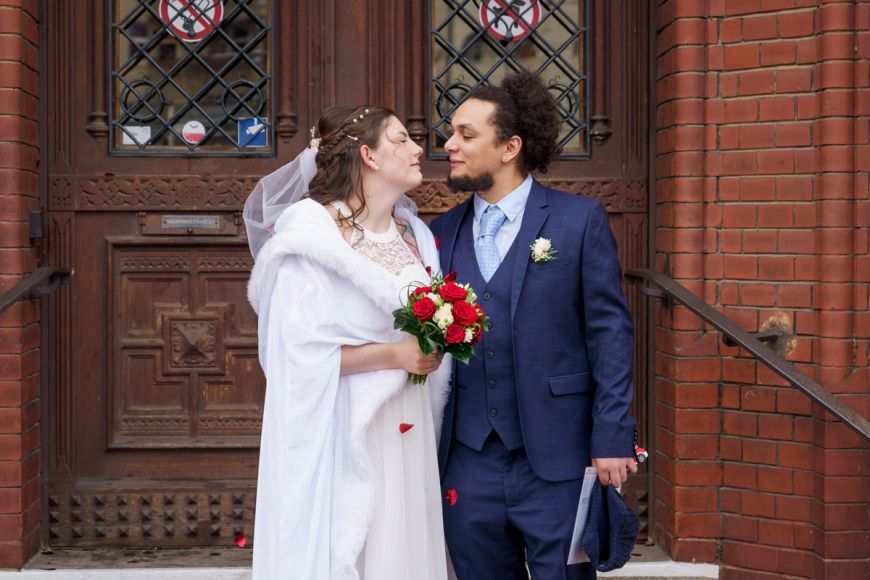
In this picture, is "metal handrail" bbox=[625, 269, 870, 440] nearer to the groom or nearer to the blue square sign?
the groom

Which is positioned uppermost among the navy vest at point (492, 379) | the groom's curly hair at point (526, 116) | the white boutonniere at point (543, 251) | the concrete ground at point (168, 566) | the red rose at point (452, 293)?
the groom's curly hair at point (526, 116)

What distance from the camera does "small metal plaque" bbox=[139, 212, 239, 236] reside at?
17.6 ft

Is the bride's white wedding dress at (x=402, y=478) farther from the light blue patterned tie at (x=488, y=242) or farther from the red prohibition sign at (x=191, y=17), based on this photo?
the red prohibition sign at (x=191, y=17)

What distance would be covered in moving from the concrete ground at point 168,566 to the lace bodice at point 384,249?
2058 millimetres

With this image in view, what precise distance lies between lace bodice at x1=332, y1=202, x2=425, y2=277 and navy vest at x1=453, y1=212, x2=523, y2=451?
8.9 inches

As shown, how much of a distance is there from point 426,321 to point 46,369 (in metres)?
2.64

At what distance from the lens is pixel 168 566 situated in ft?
16.8

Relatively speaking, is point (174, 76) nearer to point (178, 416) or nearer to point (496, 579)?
point (178, 416)

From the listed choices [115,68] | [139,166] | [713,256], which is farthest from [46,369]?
[713,256]

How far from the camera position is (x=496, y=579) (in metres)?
3.81

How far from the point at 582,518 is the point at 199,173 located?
272 centimetres

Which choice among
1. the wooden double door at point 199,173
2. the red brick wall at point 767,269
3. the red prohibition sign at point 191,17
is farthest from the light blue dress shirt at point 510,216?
the red prohibition sign at point 191,17

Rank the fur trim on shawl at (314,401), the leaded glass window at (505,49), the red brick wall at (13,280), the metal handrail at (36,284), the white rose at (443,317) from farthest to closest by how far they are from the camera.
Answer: the leaded glass window at (505,49)
the red brick wall at (13,280)
the metal handrail at (36,284)
the fur trim on shawl at (314,401)
the white rose at (443,317)

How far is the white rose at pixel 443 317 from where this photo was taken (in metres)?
3.34
